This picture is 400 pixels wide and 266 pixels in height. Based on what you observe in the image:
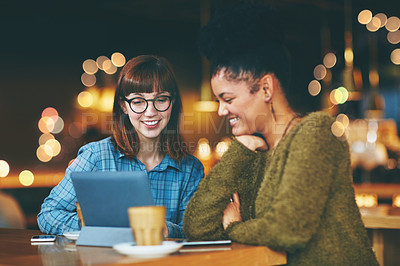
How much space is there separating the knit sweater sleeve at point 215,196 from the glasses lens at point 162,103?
0.59 meters

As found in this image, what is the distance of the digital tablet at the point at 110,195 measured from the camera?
1.74m

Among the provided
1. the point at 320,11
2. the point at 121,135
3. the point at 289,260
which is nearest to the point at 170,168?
the point at 121,135

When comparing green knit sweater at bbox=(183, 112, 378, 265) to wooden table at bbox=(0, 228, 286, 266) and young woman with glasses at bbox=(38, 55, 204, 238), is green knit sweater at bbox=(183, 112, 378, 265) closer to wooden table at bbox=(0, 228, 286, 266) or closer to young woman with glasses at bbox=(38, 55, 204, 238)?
wooden table at bbox=(0, 228, 286, 266)

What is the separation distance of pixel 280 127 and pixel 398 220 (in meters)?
1.56

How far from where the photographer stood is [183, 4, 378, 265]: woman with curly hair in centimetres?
176

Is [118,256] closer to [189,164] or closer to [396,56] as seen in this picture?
[189,164]

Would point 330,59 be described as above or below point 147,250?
above

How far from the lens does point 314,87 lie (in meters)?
10.2

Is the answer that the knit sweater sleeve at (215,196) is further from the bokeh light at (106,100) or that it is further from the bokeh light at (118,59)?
the bokeh light at (118,59)

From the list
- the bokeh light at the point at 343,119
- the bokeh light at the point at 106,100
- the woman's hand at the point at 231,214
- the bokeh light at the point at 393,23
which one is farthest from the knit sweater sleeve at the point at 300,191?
the bokeh light at the point at 343,119

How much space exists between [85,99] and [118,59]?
77 cm

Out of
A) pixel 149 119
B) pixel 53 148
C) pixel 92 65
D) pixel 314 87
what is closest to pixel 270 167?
pixel 149 119

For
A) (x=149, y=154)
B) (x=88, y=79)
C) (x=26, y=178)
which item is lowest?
(x=26, y=178)

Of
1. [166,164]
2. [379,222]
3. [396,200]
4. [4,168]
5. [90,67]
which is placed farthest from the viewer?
[90,67]
